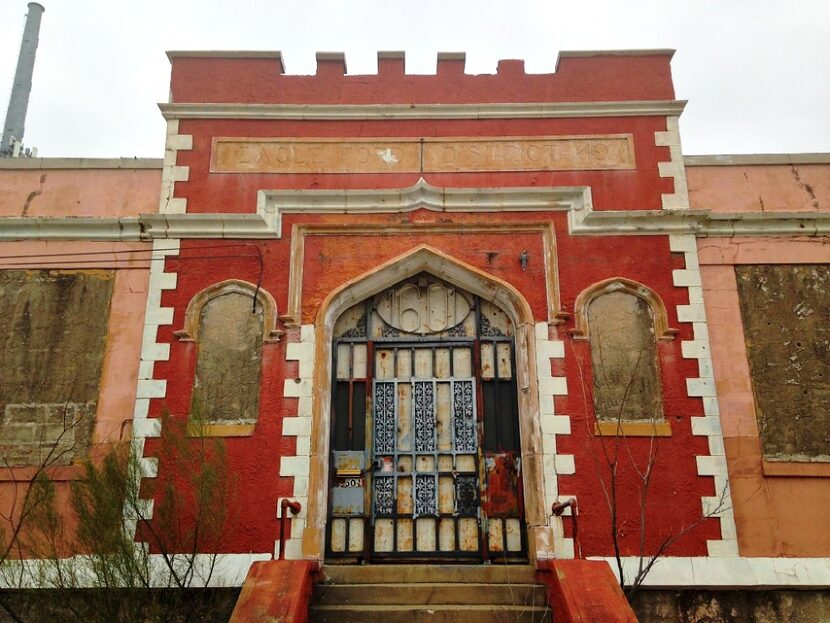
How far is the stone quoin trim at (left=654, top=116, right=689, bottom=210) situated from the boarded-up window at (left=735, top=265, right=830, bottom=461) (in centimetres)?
110

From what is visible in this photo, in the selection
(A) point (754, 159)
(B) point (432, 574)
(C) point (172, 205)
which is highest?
(A) point (754, 159)

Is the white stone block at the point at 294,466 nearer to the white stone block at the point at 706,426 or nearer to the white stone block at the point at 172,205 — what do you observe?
the white stone block at the point at 172,205

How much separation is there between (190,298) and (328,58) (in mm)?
3685

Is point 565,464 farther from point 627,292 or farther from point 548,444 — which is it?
point 627,292

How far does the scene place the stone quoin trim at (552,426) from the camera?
8.13m

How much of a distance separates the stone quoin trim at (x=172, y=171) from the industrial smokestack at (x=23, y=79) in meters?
13.9

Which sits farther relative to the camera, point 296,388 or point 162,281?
point 162,281

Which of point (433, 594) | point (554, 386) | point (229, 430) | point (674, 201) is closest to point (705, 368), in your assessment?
point (554, 386)

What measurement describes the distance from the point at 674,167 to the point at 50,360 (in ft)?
26.0

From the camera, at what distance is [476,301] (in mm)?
9414

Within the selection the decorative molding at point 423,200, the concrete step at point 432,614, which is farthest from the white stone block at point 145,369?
the concrete step at point 432,614

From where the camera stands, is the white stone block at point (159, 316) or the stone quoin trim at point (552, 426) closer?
the stone quoin trim at point (552, 426)

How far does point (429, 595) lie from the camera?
7574mm

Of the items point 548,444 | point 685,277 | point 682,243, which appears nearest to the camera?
point 548,444
